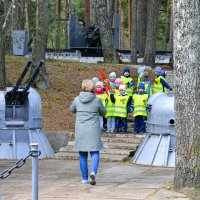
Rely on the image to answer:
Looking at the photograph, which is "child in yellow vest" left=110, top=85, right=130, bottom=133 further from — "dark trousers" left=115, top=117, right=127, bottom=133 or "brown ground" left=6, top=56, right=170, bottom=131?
"brown ground" left=6, top=56, right=170, bottom=131

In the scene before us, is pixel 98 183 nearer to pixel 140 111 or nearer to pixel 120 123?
pixel 140 111

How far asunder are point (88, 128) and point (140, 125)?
5.85m

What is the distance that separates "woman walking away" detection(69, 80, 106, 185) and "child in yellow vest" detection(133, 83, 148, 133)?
5.36 meters

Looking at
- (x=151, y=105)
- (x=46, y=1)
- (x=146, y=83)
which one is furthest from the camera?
(x=46, y=1)

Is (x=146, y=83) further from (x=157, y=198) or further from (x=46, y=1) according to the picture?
(x=157, y=198)

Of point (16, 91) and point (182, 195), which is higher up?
point (16, 91)

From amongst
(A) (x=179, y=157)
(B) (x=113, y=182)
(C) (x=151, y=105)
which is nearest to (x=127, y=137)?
(C) (x=151, y=105)

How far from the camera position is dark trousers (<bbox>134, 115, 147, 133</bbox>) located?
17.5 metres

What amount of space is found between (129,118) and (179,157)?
8.94 metres

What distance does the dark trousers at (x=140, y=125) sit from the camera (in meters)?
17.5

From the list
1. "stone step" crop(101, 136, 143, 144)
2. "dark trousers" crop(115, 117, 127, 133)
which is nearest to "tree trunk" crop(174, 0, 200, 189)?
"stone step" crop(101, 136, 143, 144)

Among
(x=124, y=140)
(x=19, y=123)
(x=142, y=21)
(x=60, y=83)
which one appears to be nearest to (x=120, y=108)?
(x=124, y=140)

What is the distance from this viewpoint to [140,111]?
56.9ft

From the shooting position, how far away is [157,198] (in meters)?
10.4
